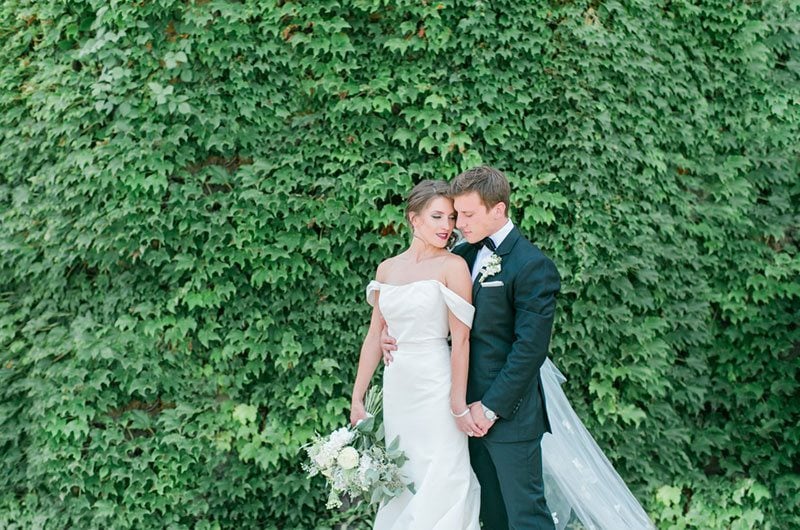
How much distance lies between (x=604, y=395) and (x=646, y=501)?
2.71 feet

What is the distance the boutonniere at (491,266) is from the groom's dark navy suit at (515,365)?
0.02m

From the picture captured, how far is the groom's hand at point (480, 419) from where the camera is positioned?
3.90 meters

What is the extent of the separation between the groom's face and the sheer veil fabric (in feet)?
2.76

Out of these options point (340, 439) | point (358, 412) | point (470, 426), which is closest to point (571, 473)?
point (470, 426)

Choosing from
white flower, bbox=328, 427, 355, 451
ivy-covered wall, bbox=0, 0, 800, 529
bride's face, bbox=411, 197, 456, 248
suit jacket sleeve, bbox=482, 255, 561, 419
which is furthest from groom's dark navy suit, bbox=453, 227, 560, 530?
ivy-covered wall, bbox=0, 0, 800, 529

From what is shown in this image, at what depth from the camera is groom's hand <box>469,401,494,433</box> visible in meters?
3.90

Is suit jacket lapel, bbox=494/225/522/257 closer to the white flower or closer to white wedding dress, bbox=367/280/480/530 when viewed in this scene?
white wedding dress, bbox=367/280/480/530

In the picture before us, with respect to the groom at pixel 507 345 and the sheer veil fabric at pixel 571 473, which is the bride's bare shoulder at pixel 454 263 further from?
the sheer veil fabric at pixel 571 473

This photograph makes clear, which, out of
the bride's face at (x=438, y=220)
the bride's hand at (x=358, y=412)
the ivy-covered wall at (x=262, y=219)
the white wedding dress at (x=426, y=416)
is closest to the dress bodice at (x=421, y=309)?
the white wedding dress at (x=426, y=416)

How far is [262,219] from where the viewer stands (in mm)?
5789

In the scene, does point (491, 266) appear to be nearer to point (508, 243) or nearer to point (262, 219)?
point (508, 243)

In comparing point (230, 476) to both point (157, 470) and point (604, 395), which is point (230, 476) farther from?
point (604, 395)

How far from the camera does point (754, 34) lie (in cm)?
661

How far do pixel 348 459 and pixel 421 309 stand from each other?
751mm
